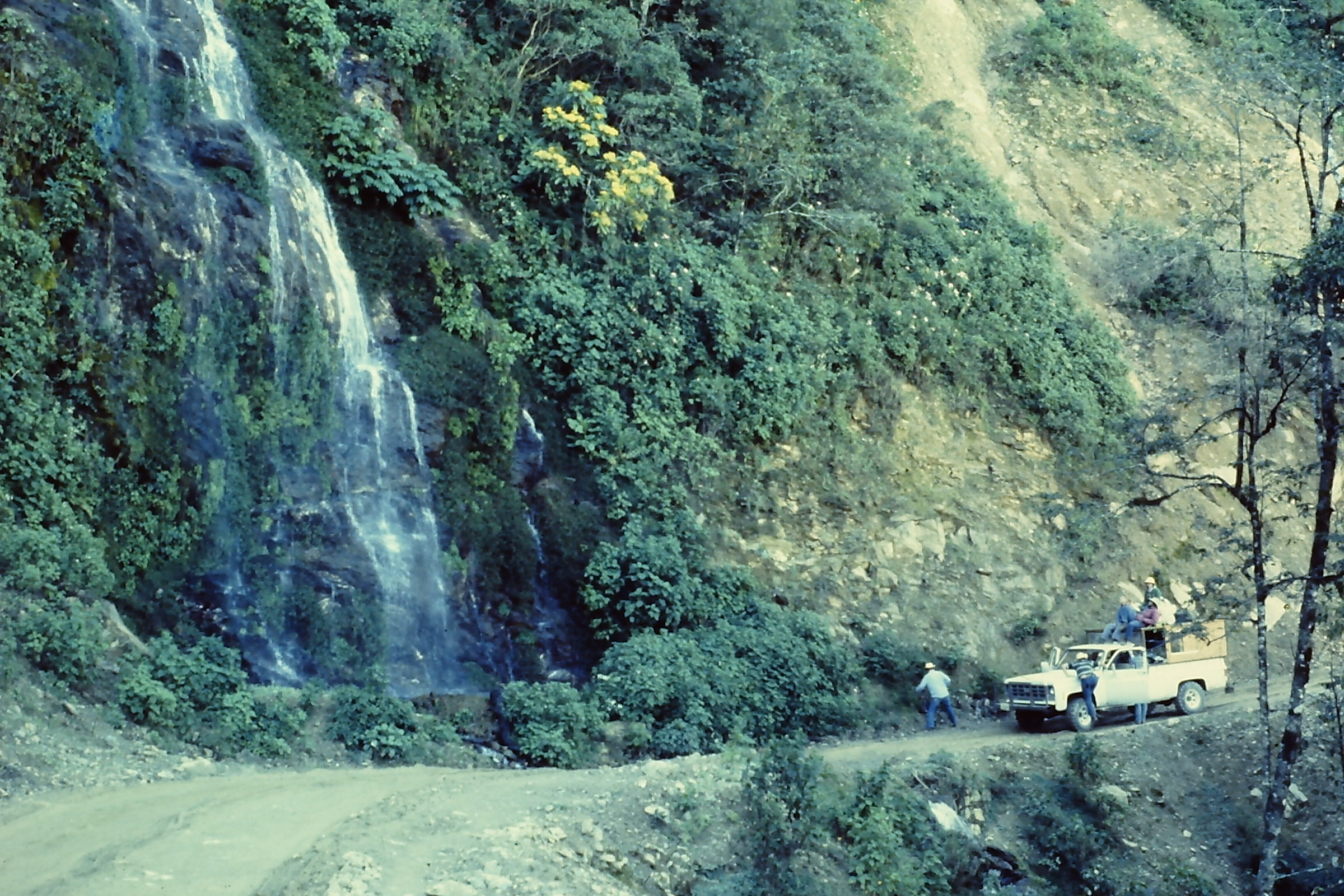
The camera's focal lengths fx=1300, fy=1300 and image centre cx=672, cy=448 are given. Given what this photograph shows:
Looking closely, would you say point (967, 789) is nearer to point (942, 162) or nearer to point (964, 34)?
point (942, 162)

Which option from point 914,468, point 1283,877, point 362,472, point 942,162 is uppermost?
point 942,162

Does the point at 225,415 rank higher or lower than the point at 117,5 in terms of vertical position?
lower

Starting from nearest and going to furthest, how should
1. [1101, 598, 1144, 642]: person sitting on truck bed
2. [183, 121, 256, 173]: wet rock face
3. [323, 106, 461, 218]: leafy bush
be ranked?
[183, 121, 256, 173]: wet rock face, [1101, 598, 1144, 642]: person sitting on truck bed, [323, 106, 461, 218]: leafy bush

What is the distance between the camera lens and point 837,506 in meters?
19.4

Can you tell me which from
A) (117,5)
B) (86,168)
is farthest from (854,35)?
(86,168)

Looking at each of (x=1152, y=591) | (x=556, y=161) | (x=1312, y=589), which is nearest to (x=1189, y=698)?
(x=1152, y=591)

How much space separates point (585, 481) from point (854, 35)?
11.4 m

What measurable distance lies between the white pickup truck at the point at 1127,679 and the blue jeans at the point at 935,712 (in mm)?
785

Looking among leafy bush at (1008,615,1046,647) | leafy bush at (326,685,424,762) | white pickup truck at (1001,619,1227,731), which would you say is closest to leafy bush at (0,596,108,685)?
leafy bush at (326,685,424,762)

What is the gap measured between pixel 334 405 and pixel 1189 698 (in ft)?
38.5

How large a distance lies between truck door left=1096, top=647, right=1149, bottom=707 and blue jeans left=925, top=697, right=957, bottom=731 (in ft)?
6.03

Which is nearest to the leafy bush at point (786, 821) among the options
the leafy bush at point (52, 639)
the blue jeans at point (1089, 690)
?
the blue jeans at point (1089, 690)

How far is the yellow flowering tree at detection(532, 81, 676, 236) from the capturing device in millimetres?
19344

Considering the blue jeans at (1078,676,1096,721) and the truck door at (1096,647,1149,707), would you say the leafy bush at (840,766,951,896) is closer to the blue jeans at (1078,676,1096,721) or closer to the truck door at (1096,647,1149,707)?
the blue jeans at (1078,676,1096,721)
